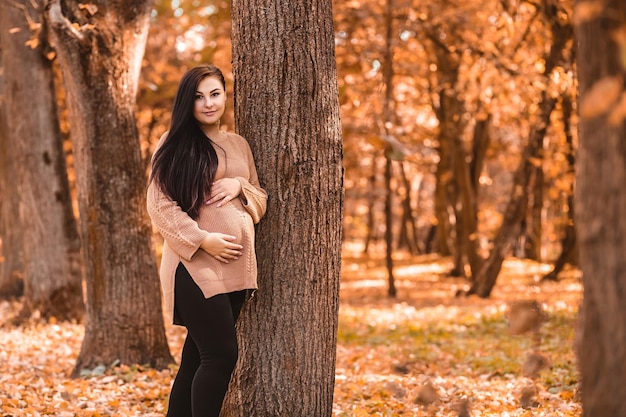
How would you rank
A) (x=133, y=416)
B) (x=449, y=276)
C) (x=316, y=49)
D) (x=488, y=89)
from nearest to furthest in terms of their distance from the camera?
(x=316, y=49)
(x=133, y=416)
(x=488, y=89)
(x=449, y=276)

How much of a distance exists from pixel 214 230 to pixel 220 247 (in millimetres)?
145

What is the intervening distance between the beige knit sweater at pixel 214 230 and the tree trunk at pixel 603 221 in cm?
191

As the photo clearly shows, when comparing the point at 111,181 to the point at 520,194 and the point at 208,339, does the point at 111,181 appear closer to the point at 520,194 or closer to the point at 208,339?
the point at 208,339

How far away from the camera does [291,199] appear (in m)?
4.17

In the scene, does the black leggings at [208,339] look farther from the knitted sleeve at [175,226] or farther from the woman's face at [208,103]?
the woman's face at [208,103]

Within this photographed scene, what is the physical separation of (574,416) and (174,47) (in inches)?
632

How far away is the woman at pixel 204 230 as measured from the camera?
396 cm

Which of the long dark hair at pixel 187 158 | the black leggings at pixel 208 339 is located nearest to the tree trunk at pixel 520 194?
the long dark hair at pixel 187 158

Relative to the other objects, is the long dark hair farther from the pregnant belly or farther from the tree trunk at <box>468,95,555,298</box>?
the tree trunk at <box>468,95,555,298</box>

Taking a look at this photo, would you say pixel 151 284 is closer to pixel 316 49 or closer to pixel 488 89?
pixel 316 49

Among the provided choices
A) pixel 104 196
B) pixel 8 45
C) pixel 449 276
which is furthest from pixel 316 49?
pixel 449 276

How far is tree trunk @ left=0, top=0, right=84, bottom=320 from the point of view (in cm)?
1021

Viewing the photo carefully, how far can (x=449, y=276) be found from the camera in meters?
19.0

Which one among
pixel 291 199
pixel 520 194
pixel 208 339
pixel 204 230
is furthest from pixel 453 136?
pixel 208 339
